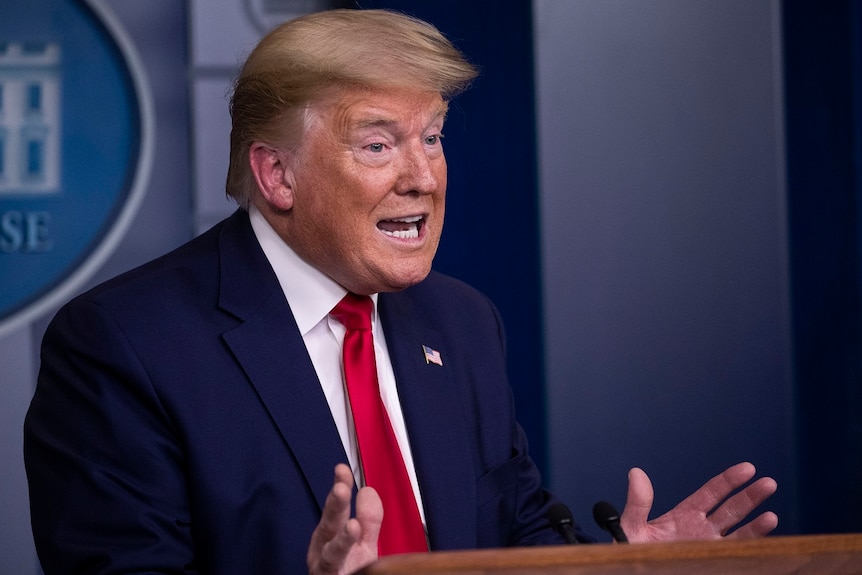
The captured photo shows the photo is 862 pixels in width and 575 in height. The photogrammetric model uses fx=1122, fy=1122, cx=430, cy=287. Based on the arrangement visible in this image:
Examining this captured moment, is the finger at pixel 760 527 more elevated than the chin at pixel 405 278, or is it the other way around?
the chin at pixel 405 278

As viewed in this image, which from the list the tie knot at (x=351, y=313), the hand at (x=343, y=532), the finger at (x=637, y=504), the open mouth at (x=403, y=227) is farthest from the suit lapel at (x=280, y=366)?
the finger at (x=637, y=504)

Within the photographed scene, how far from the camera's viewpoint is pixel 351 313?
6.34 feet

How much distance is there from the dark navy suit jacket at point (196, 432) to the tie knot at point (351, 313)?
0.10m

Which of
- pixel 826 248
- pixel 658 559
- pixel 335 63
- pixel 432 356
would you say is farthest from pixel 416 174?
pixel 826 248

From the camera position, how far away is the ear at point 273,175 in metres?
1.92

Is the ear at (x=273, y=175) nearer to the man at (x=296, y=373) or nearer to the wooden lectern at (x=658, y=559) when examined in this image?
the man at (x=296, y=373)

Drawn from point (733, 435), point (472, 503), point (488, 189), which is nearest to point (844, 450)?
point (733, 435)

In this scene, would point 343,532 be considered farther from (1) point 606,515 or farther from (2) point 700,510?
(2) point 700,510

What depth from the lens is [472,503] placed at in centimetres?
193

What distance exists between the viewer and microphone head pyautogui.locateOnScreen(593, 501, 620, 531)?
5.10ft

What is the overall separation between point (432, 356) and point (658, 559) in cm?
96

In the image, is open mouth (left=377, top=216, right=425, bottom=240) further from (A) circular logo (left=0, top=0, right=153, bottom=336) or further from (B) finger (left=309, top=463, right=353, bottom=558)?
(A) circular logo (left=0, top=0, right=153, bottom=336)

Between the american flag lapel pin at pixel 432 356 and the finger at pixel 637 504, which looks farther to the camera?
the american flag lapel pin at pixel 432 356

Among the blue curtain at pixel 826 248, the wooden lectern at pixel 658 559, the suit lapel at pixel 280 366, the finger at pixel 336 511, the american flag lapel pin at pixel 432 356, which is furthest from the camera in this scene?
the blue curtain at pixel 826 248
